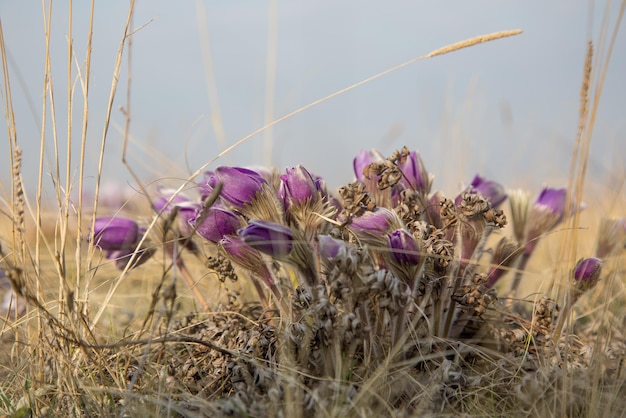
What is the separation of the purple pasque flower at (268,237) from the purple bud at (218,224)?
170mm

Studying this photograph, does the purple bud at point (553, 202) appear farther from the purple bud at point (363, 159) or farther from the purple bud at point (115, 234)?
the purple bud at point (115, 234)

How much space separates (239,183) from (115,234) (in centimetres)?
49

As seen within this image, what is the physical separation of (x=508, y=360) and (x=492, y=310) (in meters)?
0.17

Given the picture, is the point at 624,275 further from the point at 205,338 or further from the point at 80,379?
the point at 80,379

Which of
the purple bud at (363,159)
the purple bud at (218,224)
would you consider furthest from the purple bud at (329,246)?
the purple bud at (363,159)

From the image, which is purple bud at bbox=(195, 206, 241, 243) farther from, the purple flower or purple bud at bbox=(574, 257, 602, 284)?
purple bud at bbox=(574, 257, 602, 284)

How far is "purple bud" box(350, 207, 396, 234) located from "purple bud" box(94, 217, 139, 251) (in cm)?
61

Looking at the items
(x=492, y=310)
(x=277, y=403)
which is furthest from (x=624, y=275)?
(x=277, y=403)

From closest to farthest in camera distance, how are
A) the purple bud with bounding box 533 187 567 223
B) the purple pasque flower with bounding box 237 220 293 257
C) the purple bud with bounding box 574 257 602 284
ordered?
the purple pasque flower with bounding box 237 220 293 257, the purple bud with bounding box 574 257 602 284, the purple bud with bounding box 533 187 567 223

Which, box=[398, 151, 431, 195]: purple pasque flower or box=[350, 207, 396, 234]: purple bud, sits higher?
box=[398, 151, 431, 195]: purple pasque flower

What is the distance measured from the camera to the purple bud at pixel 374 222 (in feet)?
4.17

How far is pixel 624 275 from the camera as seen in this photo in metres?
2.44

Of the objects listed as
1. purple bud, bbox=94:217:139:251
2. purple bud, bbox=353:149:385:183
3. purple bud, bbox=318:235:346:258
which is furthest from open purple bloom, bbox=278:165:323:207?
purple bud, bbox=94:217:139:251

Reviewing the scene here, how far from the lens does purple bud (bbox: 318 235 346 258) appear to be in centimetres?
118
